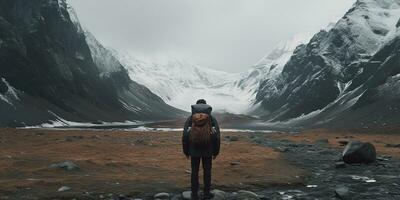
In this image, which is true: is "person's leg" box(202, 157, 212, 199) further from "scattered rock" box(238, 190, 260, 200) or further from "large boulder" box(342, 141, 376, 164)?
"large boulder" box(342, 141, 376, 164)

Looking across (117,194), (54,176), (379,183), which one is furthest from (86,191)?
(379,183)

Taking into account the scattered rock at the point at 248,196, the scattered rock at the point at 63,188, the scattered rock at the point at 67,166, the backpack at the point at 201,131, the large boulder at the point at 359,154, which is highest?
the backpack at the point at 201,131

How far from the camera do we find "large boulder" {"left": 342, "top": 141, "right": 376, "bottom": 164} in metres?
42.3

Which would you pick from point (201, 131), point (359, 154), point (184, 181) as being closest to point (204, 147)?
point (201, 131)

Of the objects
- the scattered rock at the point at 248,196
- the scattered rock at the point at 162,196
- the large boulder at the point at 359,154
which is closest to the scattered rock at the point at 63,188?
the scattered rock at the point at 162,196

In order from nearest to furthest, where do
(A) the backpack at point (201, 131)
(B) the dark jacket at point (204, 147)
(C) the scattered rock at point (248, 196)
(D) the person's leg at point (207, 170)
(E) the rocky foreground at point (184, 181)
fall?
(A) the backpack at point (201, 131) < (B) the dark jacket at point (204, 147) < (D) the person's leg at point (207, 170) < (C) the scattered rock at point (248, 196) < (E) the rocky foreground at point (184, 181)

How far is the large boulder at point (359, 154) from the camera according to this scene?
1666 inches

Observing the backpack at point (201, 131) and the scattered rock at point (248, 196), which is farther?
the scattered rock at point (248, 196)

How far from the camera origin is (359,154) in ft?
139

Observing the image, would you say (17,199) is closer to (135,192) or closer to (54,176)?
(135,192)

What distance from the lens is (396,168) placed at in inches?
1640

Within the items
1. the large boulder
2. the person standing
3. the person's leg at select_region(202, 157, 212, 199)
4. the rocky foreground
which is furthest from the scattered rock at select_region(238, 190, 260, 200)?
the large boulder

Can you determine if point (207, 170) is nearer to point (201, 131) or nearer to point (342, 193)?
point (201, 131)

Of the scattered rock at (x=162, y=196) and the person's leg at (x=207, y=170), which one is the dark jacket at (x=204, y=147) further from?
the scattered rock at (x=162, y=196)
